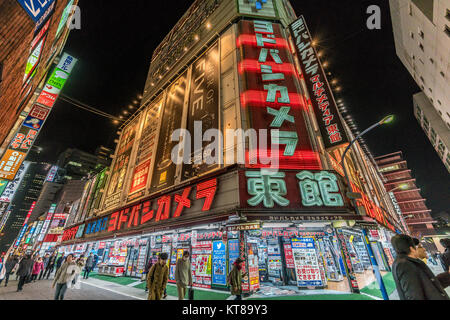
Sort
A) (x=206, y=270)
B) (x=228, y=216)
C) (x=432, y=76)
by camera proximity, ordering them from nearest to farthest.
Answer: (x=228, y=216)
(x=206, y=270)
(x=432, y=76)

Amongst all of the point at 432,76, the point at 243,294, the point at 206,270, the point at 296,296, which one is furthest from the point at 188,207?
the point at 432,76

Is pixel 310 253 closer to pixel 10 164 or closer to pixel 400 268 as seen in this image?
pixel 400 268

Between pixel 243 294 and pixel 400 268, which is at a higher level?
pixel 400 268

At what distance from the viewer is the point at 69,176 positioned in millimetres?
117500

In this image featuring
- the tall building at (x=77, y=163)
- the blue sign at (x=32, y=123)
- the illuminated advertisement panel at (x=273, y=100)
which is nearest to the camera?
the illuminated advertisement panel at (x=273, y=100)

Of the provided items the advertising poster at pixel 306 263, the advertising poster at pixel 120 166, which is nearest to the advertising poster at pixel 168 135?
the advertising poster at pixel 120 166

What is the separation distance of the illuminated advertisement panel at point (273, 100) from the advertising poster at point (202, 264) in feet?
21.2

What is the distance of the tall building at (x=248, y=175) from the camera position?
945 centimetres

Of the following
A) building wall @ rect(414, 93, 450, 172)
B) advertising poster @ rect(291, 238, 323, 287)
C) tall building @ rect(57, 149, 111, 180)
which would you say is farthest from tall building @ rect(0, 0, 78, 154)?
tall building @ rect(57, 149, 111, 180)

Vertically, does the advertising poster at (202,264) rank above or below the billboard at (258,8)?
below

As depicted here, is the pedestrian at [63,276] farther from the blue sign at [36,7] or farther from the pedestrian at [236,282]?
the blue sign at [36,7]

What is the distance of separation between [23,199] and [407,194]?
724ft

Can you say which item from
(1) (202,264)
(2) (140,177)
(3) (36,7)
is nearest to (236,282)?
(1) (202,264)
